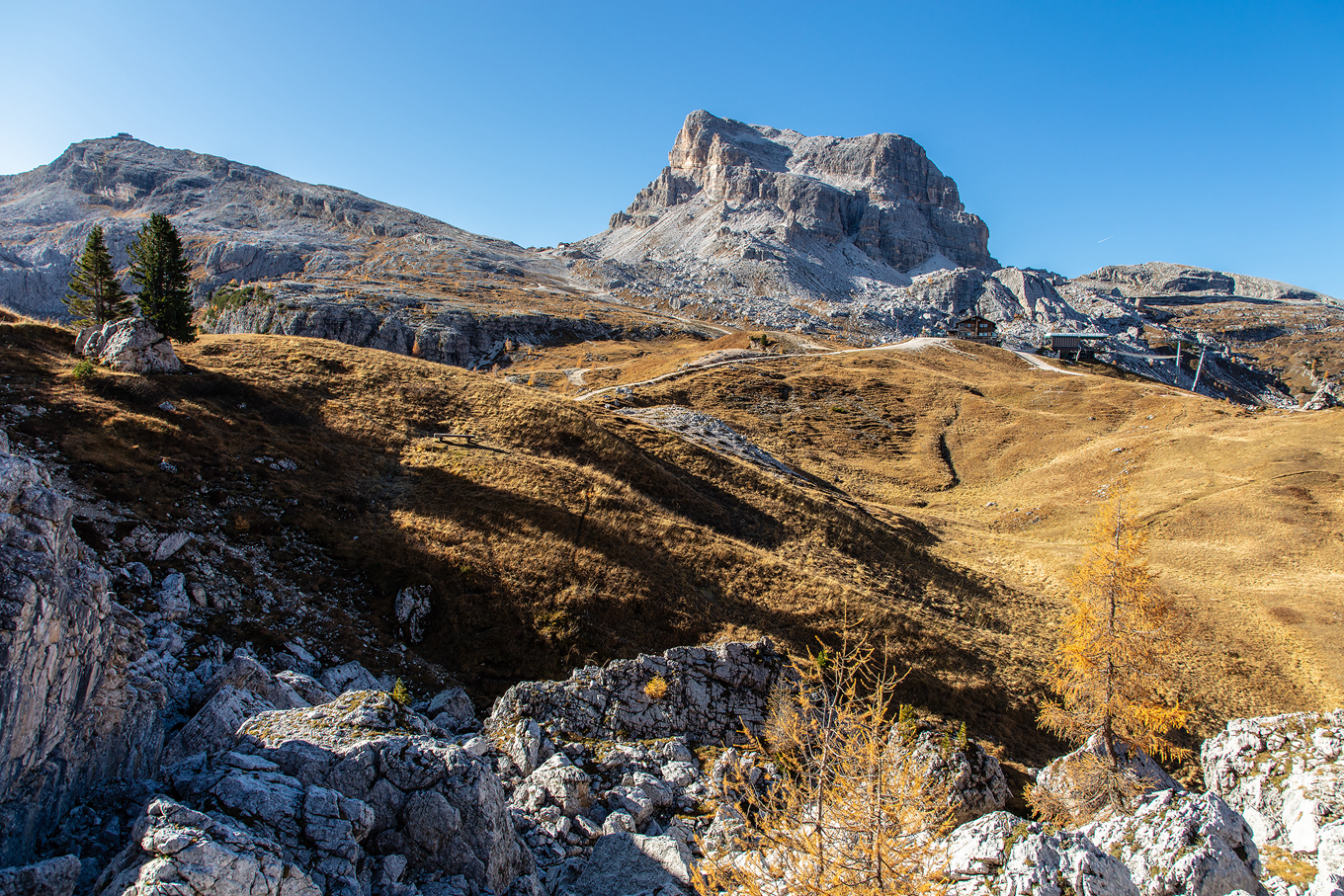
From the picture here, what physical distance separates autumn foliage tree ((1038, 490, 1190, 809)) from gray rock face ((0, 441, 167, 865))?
2966 cm

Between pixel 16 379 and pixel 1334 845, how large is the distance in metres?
51.6

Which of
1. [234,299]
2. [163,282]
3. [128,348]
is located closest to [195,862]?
[128,348]

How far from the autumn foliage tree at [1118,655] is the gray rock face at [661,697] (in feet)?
39.6

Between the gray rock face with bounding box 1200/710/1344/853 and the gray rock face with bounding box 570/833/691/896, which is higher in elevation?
the gray rock face with bounding box 1200/710/1344/853

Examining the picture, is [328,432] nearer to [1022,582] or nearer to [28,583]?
[28,583]

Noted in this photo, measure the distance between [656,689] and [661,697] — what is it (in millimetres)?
456

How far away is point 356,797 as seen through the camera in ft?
41.0

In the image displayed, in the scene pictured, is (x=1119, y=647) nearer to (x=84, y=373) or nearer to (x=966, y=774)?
(x=966, y=774)

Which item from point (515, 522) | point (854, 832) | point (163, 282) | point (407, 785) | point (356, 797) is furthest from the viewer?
point (163, 282)

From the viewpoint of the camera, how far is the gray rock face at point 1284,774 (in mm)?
14164

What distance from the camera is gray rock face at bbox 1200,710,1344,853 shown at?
1416 cm

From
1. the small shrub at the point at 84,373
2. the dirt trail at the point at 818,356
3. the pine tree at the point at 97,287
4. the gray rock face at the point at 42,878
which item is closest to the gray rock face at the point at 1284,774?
the gray rock face at the point at 42,878

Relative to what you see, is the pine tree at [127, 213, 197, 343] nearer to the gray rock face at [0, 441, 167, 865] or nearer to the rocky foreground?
the rocky foreground

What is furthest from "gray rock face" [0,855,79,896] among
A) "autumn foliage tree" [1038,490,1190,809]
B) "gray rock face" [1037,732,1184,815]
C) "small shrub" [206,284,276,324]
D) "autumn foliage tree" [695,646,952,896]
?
"small shrub" [206,284,276,324]
